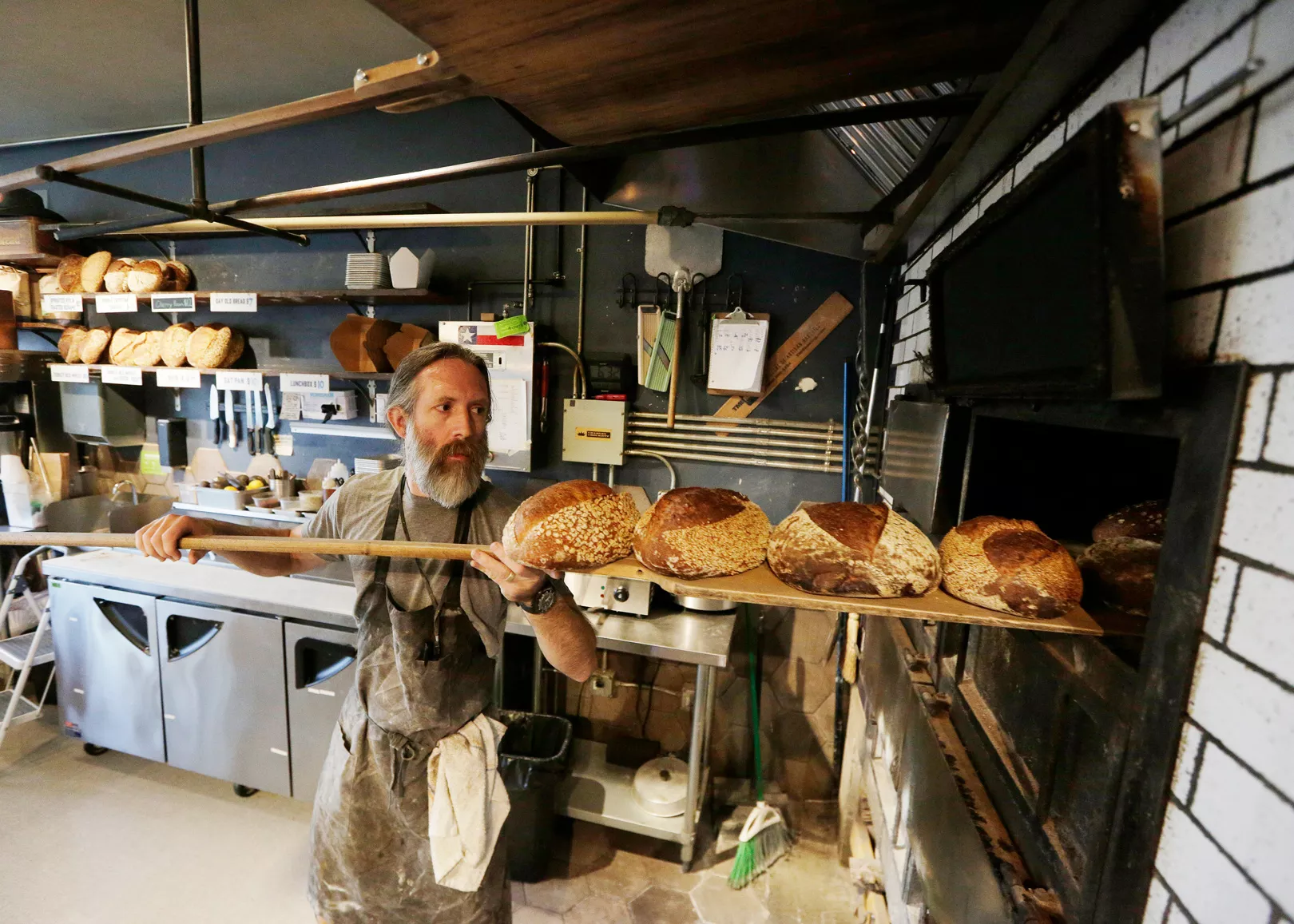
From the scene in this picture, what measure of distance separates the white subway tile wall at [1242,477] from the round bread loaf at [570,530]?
0.76 meters

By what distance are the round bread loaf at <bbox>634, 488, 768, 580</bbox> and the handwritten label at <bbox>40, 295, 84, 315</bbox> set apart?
4.08 m

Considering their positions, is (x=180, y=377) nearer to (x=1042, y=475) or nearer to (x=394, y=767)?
(x=394, y=767)

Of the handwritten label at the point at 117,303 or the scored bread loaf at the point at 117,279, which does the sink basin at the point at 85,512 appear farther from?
the scored bread loaf at the point at 117,279

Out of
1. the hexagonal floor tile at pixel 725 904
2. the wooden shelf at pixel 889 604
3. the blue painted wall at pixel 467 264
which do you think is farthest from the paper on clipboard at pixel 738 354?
the hexagonal floor tile at pixel 725 904

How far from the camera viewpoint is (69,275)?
10.4 ft

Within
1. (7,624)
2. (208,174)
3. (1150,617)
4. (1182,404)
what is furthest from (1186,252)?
(7,624)

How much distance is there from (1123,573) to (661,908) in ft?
7.16

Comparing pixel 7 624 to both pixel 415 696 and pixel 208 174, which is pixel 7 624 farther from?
pixel 415 696

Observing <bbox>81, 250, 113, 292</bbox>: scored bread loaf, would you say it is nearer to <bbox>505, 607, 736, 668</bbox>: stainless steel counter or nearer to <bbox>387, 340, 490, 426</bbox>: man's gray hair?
<bbox>387, 340, 490, 426</bbox>: man's gray hair

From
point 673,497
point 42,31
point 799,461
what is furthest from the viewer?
point 799,461

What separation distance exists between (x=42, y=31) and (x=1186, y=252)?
13.3 feet

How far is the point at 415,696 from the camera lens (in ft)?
4.42

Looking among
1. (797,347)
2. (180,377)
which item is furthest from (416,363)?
(180,377)

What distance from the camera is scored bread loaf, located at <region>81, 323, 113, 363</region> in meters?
3.17
